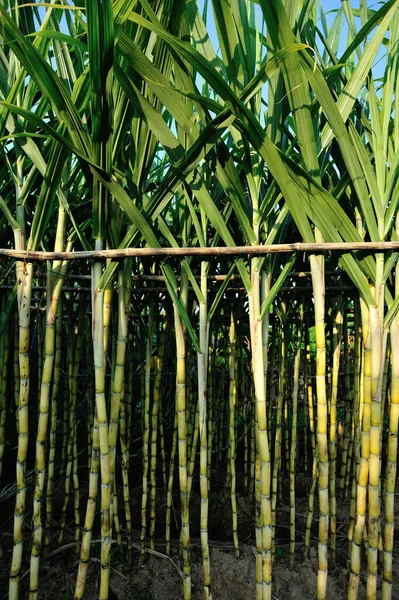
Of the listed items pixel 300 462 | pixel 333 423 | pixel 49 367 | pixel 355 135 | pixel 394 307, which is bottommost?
pixel 300 462

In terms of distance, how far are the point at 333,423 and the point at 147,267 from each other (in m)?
0.77

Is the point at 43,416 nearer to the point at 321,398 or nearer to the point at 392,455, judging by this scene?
the point at 321,398

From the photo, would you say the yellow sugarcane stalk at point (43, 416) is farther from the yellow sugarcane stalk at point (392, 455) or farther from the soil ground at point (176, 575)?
the yellow sugarcane stalk at point (392, 455)

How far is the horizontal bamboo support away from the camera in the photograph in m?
0.80

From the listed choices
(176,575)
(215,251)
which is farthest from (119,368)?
(176,575)

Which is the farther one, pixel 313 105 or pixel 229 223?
pixel 229 223

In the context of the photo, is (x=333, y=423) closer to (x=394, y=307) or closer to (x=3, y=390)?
(x=394, y=307)

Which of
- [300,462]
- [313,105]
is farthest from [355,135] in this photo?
[300,462]

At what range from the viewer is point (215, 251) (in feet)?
2.87

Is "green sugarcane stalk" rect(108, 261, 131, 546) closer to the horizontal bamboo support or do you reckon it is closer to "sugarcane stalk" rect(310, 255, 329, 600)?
the horizontal bamboo support

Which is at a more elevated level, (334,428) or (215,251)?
(215,251)

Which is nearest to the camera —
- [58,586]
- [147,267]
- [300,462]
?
[58,586]

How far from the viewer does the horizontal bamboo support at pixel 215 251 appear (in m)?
0.80

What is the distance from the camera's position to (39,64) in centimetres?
64
